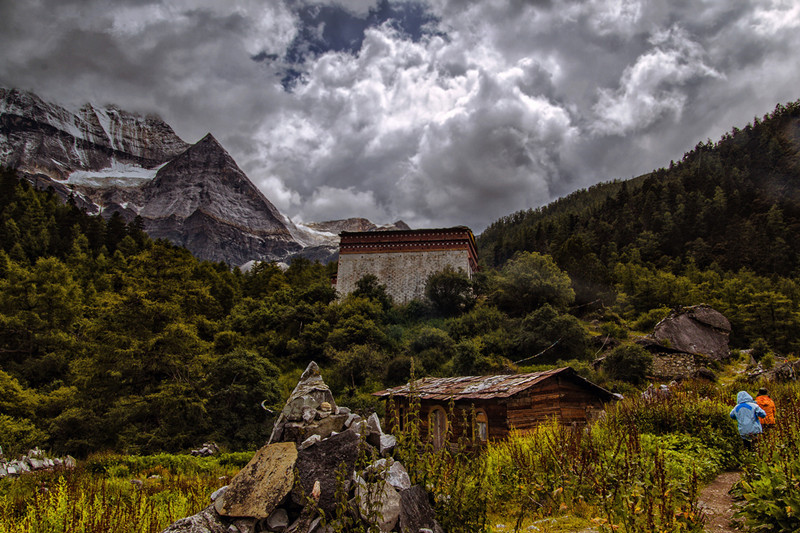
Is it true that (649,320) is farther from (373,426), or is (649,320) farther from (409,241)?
(373,426)

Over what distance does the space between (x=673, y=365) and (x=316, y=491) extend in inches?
1065

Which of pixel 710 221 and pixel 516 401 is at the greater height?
pixel 710 221

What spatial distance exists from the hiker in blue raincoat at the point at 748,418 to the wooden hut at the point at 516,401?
218 inches

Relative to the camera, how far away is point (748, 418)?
7.91 metres

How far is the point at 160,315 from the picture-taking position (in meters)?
19.8

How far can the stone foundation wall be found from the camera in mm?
24163

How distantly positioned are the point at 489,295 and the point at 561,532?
34.0 metres

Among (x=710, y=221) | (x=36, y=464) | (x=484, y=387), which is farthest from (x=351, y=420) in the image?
(x=710, y=221)

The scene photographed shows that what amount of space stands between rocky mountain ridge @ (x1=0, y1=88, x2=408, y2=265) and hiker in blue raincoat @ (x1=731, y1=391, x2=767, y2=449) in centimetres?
12645

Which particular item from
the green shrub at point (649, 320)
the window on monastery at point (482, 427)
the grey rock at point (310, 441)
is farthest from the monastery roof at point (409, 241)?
the grey rock at point (310, 441)

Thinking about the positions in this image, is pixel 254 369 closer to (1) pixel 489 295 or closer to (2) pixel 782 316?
(1) pixel 489 295

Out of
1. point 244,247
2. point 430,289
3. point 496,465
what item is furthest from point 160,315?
point 244,247

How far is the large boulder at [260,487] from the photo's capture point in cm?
426

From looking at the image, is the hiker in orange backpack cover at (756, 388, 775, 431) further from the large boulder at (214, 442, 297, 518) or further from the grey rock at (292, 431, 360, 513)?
the large boulder at (214, 442, 297, 518)
